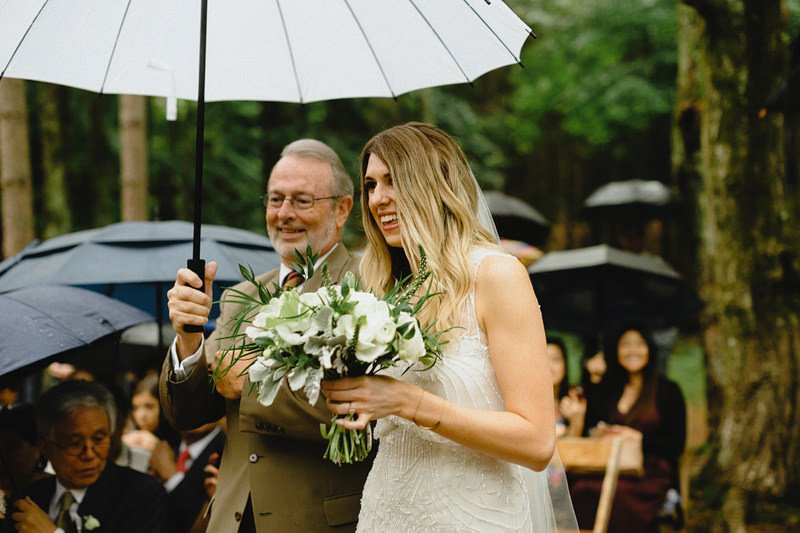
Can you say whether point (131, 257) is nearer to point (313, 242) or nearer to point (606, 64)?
point (313, 242)

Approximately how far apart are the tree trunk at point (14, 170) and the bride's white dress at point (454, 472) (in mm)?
5669

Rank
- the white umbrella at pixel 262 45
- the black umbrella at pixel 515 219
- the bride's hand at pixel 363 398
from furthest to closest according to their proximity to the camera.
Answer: the black umbrella at pixel 515 219 < the white umbrella at pixel 262 45 < the bride's hand at pixel 363 398

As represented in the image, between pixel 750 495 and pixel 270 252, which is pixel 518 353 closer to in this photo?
pixel 270 252

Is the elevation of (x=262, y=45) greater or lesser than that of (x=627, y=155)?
lesser

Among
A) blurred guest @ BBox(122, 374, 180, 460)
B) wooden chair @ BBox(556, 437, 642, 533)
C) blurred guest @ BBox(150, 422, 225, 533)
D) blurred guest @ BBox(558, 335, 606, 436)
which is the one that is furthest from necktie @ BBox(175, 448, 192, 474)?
blurred guest @ BBox(558, 335, 606, 436)

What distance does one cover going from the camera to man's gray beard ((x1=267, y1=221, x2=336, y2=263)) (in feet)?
12.3

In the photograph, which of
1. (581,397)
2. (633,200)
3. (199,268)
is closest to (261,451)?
(199,268)

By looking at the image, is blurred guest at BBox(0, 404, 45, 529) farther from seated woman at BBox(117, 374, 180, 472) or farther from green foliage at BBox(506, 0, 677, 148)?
green foliage at BBox(506, 0, 677, 148)

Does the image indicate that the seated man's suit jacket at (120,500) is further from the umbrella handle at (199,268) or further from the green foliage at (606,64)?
the green foliage at (606,64)

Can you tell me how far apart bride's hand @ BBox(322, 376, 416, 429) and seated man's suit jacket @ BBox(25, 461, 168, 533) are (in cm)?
225

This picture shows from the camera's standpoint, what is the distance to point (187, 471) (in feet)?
16.7

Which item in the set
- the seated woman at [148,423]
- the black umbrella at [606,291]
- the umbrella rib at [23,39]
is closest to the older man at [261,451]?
the umbrella rib at [23,39]

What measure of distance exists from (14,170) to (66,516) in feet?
13.5

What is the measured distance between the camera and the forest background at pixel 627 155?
7.14 meters
